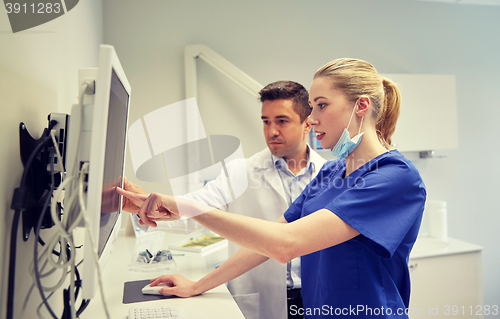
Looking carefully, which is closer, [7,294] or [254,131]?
[7,294]

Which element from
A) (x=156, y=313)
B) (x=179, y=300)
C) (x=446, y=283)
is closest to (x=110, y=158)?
(x=156, y=313)

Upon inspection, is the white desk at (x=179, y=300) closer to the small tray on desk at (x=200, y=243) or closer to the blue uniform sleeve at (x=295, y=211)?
the small tray on desk at (x=200, y=243)

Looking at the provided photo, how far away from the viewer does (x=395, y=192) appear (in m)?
0.93

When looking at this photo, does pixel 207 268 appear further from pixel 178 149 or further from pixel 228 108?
pixel 228 108

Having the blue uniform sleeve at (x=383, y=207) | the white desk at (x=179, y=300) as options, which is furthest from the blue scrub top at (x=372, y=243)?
the white desk at (x=179, y=300)

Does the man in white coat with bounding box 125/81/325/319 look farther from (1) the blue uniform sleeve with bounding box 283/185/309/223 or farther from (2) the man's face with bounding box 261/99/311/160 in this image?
(1) the blue uniform sleeve with bounding box 283/185/309/223

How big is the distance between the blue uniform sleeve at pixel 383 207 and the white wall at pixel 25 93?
73cm

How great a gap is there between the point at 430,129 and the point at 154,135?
1978 millimetres

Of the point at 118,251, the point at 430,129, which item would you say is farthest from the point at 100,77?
the point at 430,129

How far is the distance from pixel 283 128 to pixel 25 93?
113cm

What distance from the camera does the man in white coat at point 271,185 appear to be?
1.54 meters

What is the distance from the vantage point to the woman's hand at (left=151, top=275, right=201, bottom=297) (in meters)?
1.17

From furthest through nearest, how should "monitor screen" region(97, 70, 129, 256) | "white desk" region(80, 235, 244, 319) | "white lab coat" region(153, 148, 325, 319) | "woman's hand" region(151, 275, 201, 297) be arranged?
"white lab coat" region(153, 148, 325, 319) < "woman's hand" region(151, 275, 201, 297) < "white desk" region(80, 235, 244, 319) < "monitor screen" region(97, 70, 129, 256)

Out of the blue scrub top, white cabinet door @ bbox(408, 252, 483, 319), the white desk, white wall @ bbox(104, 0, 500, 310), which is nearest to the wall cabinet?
white cabinet door @ bbox(408, 252, 483, 319)
